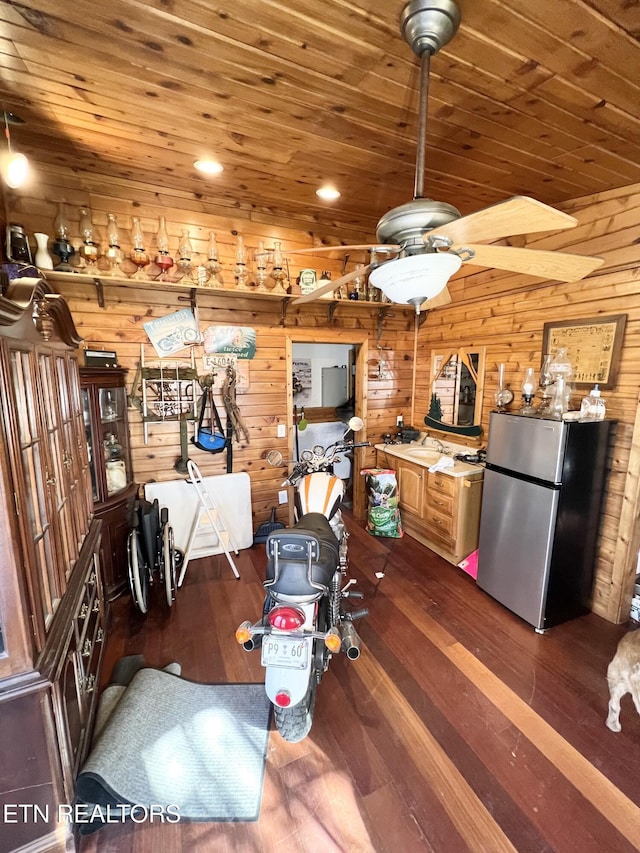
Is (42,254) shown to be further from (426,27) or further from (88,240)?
(426,27)

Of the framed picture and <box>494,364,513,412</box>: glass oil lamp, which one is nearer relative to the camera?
the framed picture

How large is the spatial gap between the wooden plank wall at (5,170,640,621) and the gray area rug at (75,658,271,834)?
5.66 feet

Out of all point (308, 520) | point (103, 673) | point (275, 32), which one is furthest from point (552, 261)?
point (103, 673)

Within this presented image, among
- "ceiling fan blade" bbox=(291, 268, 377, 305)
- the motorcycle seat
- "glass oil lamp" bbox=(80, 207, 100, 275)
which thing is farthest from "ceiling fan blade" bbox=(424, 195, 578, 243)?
"glass oil lamp" bbox=(80, 207, 100, 275)

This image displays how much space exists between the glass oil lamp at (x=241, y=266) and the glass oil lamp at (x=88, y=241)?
102 cm

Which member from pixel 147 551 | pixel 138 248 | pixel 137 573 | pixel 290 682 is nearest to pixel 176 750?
pixel 290 682

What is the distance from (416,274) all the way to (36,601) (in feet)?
5.40

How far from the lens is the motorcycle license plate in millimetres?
1460

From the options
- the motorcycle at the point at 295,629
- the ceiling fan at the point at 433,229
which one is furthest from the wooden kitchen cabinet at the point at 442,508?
the ceiling fan at the point at 433,229

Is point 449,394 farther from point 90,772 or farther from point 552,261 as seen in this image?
point 90,772

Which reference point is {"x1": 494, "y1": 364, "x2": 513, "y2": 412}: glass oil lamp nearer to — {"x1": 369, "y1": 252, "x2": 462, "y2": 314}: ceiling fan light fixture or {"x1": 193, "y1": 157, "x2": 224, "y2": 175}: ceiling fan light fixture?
{"x1": 369, "y1": 252, "x2": 462, "y2": 314}: ceiling fan light fixture

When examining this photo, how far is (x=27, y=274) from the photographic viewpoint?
2037mm

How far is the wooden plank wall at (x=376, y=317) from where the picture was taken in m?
2.39

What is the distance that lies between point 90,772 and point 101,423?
194 cm
